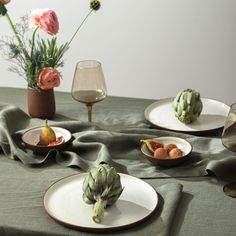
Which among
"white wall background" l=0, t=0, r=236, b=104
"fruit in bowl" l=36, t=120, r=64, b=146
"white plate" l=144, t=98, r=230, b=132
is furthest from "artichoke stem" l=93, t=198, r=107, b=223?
"white wall background" l=0, t=0, r=236, b=104

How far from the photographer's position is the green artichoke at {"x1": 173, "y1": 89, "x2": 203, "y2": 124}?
1609mm

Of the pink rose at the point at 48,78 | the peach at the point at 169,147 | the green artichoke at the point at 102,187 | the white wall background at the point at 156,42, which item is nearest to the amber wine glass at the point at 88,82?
the pink rose at the point at 48,78

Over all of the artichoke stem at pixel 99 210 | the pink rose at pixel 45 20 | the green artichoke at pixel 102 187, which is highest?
the pink rose at pixel 45 20

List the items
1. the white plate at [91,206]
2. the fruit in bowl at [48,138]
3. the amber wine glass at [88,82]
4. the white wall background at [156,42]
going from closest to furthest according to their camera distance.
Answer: the white plate at [91,206], the fruit in bowl at [48,138], the amber wine glass at [88,82], the white wall background at [156,42]

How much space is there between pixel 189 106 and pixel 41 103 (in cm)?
47

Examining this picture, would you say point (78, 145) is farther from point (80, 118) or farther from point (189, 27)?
point (189, 27)

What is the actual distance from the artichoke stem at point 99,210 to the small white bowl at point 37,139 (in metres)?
0.35

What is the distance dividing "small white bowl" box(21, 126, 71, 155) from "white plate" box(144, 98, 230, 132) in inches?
11.0

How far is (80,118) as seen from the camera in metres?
1.76

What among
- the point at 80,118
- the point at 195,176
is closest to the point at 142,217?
the point at 195,176

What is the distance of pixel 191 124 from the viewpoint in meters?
1.64

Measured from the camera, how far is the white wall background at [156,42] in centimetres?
284

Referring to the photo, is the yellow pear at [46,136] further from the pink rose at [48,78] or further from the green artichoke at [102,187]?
the green artichoke at [102,187]

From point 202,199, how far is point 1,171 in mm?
526
